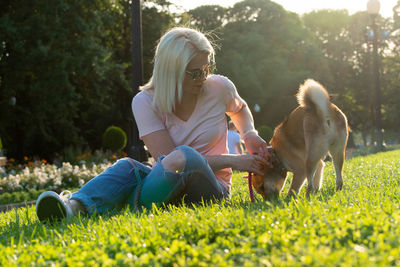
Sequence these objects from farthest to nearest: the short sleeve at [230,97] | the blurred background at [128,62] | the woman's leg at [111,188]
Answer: the blurred background at [128,62] → the short sleeve at [230,97] → the woman's leg at [111,188]

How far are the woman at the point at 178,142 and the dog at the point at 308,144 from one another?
2.46ft

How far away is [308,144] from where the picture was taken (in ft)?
17.1

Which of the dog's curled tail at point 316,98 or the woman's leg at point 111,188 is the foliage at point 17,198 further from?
the dog's curled tail at point 316,98

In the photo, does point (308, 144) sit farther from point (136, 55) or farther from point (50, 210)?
point (136, 55)

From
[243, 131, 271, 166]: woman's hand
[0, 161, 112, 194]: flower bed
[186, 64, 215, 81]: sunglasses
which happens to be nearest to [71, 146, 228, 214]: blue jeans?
[243, 131, 271, 166]: woman's hand

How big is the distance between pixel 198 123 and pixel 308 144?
1.35 m

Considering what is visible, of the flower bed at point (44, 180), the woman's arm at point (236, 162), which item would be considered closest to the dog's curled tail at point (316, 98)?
the woman's arm at point (236, 162)

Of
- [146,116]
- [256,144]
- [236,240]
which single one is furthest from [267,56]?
[236,240]

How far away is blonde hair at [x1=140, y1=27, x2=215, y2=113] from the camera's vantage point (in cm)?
445

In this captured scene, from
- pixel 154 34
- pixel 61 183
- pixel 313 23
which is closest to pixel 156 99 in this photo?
pixel 61 183

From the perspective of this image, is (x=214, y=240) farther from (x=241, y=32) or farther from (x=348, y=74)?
(x=348, y=74)

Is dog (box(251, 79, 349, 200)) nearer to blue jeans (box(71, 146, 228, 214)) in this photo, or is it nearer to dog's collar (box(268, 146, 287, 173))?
dog's collar (box(268, 146, 287, 173))

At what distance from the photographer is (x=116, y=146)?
73.5ft

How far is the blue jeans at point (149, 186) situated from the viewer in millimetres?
4043
